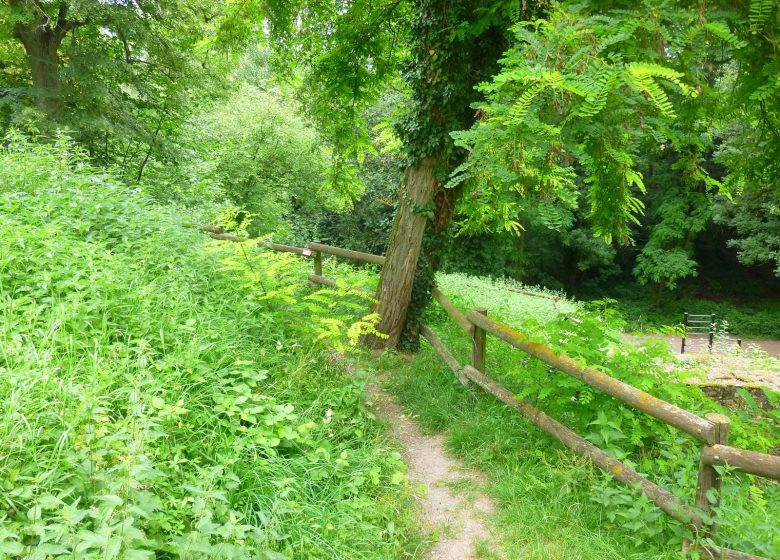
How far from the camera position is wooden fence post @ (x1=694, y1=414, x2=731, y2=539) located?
2660 mm

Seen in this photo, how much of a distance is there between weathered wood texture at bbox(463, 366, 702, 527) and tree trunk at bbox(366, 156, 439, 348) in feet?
7.21

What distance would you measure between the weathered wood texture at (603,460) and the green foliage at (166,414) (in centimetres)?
129

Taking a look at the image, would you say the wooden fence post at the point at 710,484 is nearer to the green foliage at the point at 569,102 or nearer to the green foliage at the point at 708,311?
the green foliage at the point at 569,102

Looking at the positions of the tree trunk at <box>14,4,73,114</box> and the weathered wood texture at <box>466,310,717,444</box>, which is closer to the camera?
the weathered wood texture at <box>466,310,717,444</box>

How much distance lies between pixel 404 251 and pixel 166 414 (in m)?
4.31

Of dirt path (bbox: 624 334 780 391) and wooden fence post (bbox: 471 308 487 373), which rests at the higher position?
wooden fence post (bbox: 471 308 487 373)

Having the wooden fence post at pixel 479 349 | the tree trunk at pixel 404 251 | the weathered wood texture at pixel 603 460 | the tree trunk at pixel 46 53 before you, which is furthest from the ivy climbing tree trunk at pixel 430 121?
the tree trunk at pixel 46 53

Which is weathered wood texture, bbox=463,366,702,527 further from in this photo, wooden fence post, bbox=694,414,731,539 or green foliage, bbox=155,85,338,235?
green foliage, bbox=155,85,338,235

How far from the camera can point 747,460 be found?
254 cm

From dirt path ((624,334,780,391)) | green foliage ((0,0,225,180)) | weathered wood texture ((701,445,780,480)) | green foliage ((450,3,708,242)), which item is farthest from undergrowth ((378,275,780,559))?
green foliage ((0,0,225,180))

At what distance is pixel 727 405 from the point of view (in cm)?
685

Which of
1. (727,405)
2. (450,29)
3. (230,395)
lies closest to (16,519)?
(230,395)

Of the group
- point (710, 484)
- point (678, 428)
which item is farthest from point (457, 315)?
point (710, 484)

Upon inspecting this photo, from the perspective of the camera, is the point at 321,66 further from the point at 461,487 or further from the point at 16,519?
the point at 16,519
